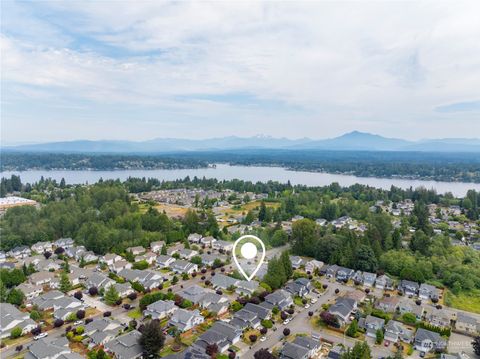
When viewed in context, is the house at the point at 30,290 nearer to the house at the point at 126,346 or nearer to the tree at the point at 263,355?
the house at the point at 126,346

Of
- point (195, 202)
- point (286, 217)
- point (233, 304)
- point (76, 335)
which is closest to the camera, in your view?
point (76, 335)

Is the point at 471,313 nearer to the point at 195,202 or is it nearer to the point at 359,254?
the point at 359,254

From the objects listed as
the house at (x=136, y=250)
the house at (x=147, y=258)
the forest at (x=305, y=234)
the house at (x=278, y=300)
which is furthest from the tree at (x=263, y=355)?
the house at (x=136, y=250)

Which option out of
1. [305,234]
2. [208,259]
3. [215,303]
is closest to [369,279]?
[305,234]

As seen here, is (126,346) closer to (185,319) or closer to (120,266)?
(185,319)

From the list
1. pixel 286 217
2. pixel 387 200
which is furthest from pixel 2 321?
pixel 387 200

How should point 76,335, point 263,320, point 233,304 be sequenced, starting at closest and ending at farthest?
point 76,335, point 263,320, point 233,304
